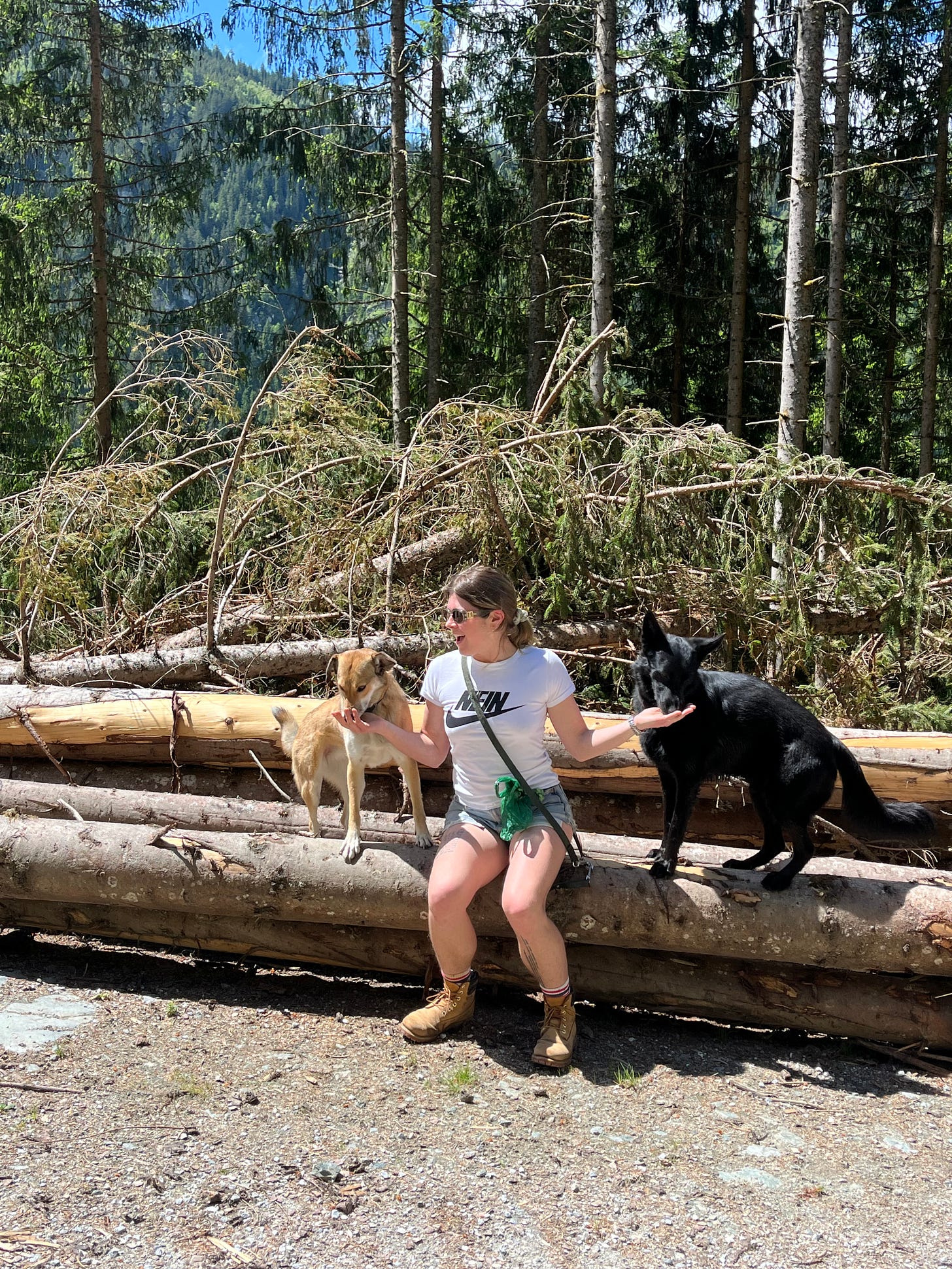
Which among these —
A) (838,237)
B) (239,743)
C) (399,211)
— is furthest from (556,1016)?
(399,211)

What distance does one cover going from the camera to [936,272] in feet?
50.3

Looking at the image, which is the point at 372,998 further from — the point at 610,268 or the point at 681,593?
the point at 610,268

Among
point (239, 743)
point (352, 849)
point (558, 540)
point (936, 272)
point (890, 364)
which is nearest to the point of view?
point (352, 849)

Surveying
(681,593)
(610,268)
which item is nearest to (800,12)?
(610,268)

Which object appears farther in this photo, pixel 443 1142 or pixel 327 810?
pixel 327 810

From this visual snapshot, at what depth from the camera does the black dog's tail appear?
4.17m

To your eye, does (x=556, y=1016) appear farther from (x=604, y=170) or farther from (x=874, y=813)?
(x=604, y=170)

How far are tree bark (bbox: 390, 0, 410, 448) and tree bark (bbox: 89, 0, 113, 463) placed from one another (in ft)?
16.3

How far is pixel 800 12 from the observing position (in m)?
8.86

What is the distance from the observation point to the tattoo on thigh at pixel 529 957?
152 inches

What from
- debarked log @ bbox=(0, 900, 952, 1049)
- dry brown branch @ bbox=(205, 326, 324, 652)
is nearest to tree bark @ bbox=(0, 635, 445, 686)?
dry brown branch @ bbox=(205, 326, 324, 652)

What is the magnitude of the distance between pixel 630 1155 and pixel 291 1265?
3.90 feet

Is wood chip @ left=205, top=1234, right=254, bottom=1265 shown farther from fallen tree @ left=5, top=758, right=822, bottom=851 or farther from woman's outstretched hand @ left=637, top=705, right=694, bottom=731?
fallen tree @ left=5, top=758, right=822, bottom=851

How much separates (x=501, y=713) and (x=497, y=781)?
0.96 feet
